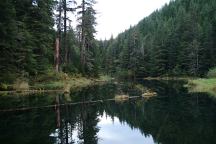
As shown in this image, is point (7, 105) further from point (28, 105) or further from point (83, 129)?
point (83, 129)

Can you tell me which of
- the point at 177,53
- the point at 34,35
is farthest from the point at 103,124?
the point at 177,53

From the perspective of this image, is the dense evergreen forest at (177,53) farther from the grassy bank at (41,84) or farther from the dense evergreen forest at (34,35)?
the grassy bank at (41,84)

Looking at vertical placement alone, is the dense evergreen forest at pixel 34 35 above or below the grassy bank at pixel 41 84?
above

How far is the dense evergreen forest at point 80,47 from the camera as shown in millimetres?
28906

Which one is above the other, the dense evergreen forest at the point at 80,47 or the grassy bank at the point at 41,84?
the dense evergreen forest at the point at 80,47

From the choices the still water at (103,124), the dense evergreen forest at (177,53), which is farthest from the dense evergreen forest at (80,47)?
the still water at (103,124)

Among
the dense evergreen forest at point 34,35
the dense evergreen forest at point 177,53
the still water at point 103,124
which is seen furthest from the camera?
the dense evergreen forest at point 177,53

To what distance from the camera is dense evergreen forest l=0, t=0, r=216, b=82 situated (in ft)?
94.8

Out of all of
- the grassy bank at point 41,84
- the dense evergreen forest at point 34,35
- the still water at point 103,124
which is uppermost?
the dense evergreen forest at point 34,35

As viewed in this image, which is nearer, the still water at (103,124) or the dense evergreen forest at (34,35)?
the still water at (103,124)

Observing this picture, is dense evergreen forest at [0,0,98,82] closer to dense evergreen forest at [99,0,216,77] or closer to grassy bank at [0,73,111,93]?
grassy bank at [0,73,111,93]

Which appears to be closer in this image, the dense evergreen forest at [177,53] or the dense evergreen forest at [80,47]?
the dense evergreen forest at [80,47]

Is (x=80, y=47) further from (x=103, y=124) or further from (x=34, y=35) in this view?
(x=103, y=124)

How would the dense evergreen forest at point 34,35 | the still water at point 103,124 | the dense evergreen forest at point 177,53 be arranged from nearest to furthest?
the still water at point 103,124 → the dense evergreen forest at point 34,35 → the dense evergreen forest at point 177,53
